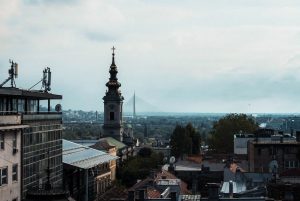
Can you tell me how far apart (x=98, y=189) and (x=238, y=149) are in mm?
26601

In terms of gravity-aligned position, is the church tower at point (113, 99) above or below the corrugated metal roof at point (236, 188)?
above

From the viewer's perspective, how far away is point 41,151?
5441 centimetres

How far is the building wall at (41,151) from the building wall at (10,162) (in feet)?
3.15

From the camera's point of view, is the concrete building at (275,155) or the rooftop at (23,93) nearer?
the rooftop at (23,93)

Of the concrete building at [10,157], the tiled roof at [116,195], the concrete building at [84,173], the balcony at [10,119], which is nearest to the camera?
the concrete building at [10,157]

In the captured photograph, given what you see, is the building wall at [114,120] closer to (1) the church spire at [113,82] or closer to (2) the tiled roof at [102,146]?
(1) the church spire at [113,82]

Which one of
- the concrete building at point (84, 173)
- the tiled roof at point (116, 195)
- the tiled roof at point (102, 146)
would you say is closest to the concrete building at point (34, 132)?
the tiled roof at point (116, 195)

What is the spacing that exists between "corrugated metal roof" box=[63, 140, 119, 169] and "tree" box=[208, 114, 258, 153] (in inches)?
1330

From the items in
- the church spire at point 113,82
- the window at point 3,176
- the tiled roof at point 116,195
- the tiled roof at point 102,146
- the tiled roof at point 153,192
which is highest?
the church spire at point 113,82

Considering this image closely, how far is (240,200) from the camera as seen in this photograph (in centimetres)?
3769

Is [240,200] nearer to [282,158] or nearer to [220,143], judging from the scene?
[282,158]

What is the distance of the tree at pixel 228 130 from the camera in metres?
134

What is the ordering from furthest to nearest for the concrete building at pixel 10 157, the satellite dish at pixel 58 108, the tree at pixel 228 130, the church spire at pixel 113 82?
the church spire at pixel 113 82 < the tree at pixel 228 130 < the satellite dish at pixel 58 108 < the concrete building at pixel 10 157

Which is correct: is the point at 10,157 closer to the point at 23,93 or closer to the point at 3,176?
the point at 3,176
